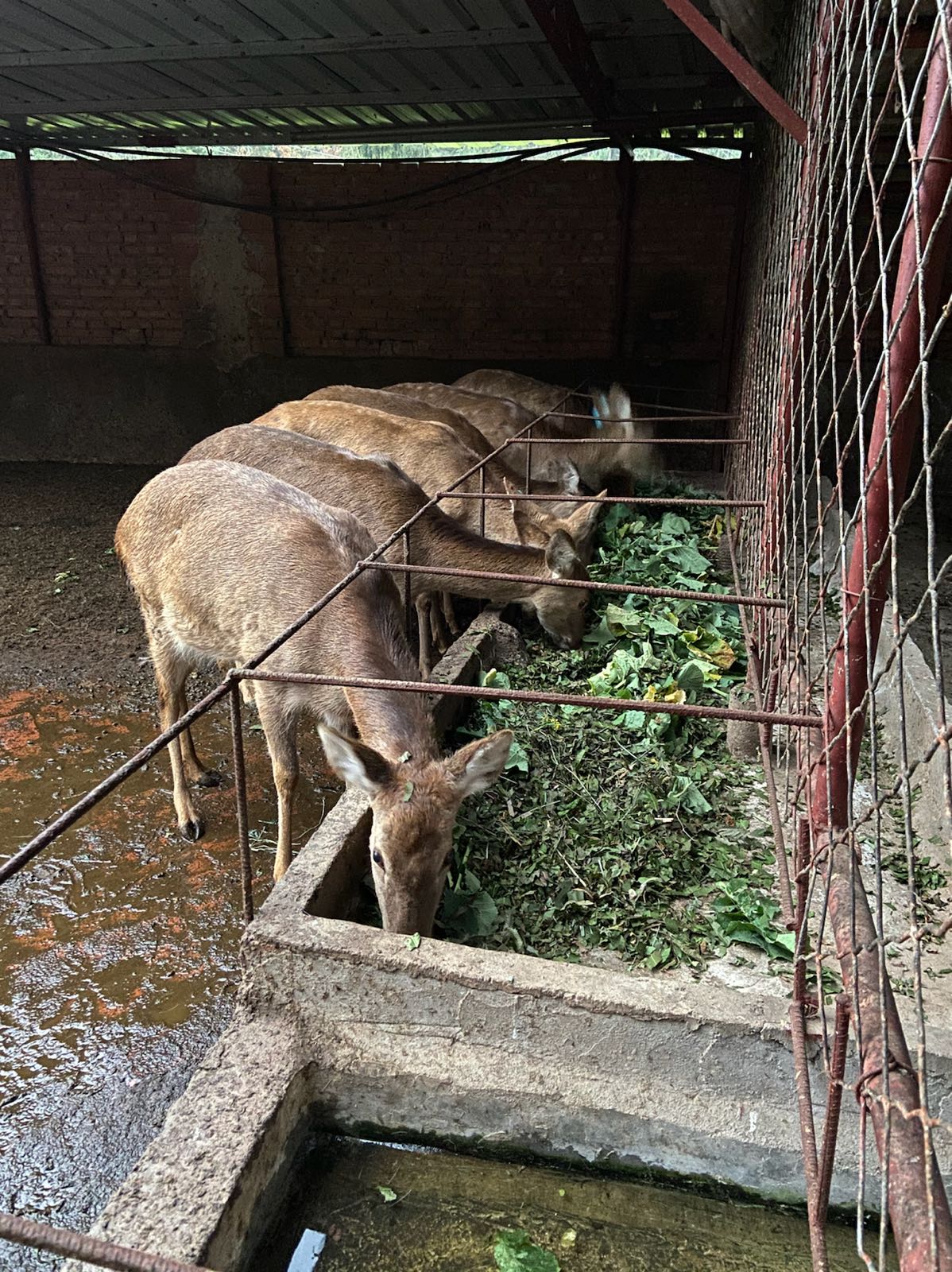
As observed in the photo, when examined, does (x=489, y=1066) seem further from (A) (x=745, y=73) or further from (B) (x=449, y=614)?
(A) (x=745, y=73)

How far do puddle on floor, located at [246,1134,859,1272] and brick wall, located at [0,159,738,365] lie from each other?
10922 millimetres

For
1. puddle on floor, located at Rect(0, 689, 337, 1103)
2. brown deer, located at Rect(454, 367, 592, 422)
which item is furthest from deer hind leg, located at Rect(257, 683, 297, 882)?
brown deer, located at Rect(454, 367, 592, 422)

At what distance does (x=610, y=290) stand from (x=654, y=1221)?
11.4 metres

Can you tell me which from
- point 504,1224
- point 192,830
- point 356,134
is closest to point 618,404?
point 356,134

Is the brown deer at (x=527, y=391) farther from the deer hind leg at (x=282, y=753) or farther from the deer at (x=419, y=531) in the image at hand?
the deer hind leg at (x=282, y=753)

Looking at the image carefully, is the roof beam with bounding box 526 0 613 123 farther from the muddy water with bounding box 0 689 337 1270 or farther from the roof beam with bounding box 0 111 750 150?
the muddy water with bounding box 0 689 337 1270

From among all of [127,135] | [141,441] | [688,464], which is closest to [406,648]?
[688,464]

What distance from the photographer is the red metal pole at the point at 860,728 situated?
137 cm

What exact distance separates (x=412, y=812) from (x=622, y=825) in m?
1.13

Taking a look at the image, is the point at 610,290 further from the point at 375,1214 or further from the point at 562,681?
the point at 375,1214

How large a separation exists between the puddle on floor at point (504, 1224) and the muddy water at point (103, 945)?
0.72m

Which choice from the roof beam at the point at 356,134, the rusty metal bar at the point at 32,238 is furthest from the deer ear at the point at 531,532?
the rusty metal bar at the point at 32,238

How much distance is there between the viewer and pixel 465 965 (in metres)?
2.75

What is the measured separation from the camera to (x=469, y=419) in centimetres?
→ 923
